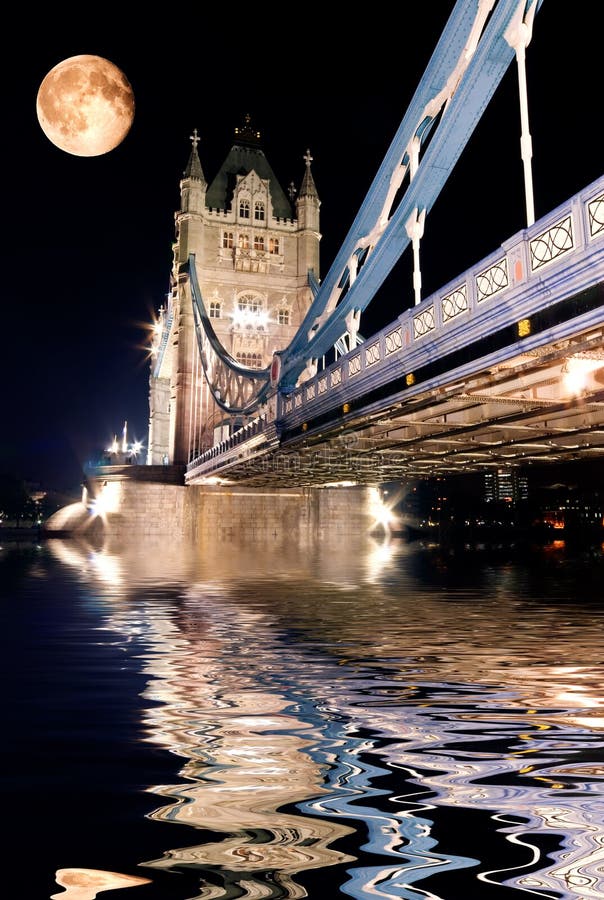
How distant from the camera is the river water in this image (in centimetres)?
267

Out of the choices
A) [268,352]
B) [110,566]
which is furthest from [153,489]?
[110,566]

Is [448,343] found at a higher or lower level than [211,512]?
higher

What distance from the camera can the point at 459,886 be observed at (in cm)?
255

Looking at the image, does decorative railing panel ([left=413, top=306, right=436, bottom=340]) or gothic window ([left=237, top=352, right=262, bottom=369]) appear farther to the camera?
gothic window ([left=237, top=352, right=262, bottom=369])

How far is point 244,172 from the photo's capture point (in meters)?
69.7

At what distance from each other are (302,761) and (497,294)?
907 cm

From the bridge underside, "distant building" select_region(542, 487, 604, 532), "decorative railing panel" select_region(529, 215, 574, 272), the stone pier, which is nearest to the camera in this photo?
"decorative railing panel" select_region(529, 215, 574, 272)

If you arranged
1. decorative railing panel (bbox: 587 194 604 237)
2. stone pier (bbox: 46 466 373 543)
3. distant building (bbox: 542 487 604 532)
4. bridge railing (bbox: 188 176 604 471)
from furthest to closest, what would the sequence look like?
distant building (bbox: 542 487 604 532), stone pier (bbox: 46 466 373 543), bridge railing (bbox: 188 176 604 471), decorative railing panel (bbox: 587 194 604 237)

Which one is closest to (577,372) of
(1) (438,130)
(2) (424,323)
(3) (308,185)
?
(2) (424,323)

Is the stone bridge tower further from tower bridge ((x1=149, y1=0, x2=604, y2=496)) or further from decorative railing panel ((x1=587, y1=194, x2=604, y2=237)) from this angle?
decorative railing panel ((x1=587, y1=194, x2=604, y2=237))

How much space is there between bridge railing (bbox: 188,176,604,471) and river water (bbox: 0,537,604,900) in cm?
510

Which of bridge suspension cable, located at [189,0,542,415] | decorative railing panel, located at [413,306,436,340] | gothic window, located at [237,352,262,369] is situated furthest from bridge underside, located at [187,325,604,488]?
gothic window, located at [237,352,262,369]

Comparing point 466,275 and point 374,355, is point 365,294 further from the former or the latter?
point 466,275

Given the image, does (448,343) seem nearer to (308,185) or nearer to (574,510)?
(308,185)
